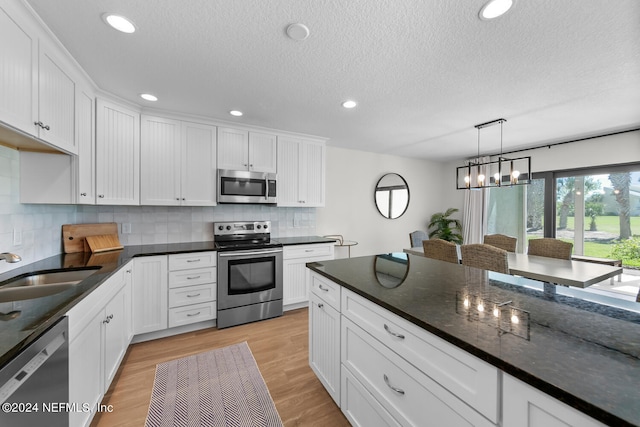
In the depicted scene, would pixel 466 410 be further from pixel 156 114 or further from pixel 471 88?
pixel 156 114

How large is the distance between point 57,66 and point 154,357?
242 cm

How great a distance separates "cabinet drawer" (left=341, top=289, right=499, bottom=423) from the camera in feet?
2.47

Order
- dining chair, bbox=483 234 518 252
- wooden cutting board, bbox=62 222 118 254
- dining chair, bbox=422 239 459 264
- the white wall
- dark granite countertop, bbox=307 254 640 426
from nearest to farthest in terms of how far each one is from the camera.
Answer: dark granite countertop, bbox=307 254 640 426, wooden cutting board, bbox=62 222 118 254, dining chair, bbox=422 239 459 264, dining chair, bbox=483 234 518 252, the white wall

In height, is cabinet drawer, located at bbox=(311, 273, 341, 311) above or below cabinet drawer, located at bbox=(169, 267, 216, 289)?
above

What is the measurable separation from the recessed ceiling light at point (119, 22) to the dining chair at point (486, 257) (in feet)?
10.5

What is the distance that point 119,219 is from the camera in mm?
2824

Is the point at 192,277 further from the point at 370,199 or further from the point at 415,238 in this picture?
the point at 415,238

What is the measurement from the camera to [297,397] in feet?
5.88

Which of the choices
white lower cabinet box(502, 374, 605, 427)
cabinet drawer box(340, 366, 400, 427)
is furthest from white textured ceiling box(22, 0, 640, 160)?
cabinet drawer box(340, 366, 400, 427)

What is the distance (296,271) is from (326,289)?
1644mm

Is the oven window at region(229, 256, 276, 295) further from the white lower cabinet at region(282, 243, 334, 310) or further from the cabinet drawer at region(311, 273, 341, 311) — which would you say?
the cabinet drawer at region(311, 273, 341, 311)

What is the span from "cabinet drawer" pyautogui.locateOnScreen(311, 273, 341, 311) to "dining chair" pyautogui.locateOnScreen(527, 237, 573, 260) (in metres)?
3.18

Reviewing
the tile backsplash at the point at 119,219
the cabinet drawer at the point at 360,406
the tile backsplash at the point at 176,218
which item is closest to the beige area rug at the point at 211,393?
the cabinet drawer at the point at 360,406

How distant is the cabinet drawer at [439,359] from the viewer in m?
0.75
